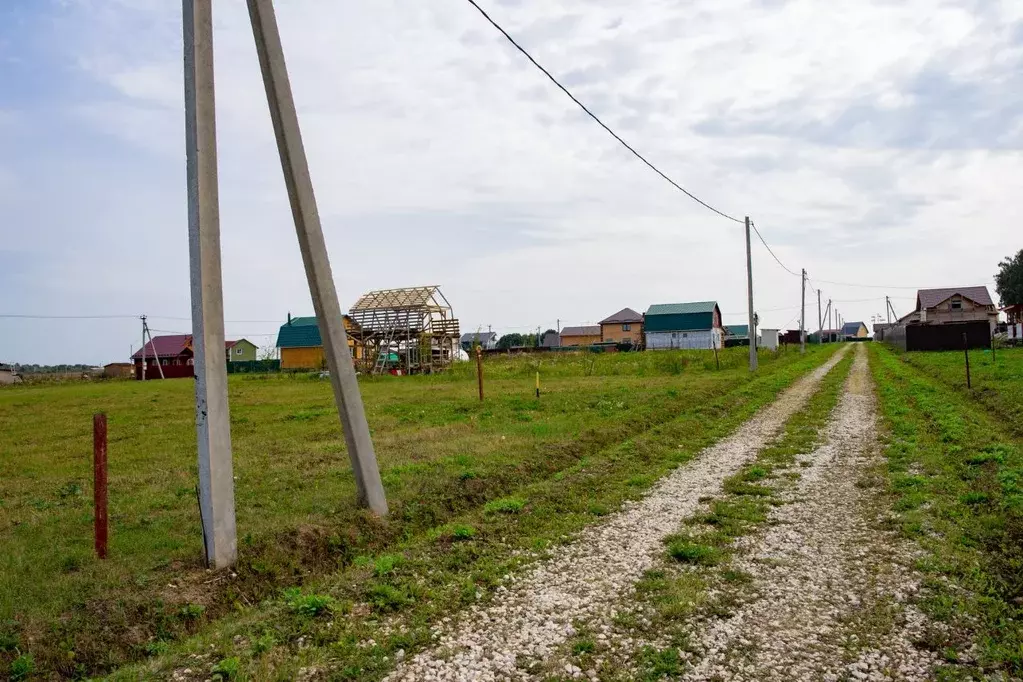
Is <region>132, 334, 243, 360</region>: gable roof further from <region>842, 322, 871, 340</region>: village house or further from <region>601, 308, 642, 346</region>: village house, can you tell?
<region>842, 322, 871, 340</region>: village house

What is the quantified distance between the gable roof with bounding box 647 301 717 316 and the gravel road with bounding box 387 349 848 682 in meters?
85.1

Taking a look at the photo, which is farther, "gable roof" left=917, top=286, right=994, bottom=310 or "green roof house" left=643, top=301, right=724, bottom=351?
"green roof house" left=643, top=301, right=724, bottom=351

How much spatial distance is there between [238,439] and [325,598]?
480 inches

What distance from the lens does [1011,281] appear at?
102750 mm

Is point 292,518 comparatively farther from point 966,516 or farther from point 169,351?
point 169,351

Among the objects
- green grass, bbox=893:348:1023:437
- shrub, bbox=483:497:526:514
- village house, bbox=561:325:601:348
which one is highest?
village house, bbox=561:325:601:348

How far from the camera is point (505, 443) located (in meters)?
14.3

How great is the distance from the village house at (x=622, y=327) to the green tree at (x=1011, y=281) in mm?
52535

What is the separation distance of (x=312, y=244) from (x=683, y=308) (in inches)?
3520

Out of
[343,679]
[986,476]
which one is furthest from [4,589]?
[986,476]

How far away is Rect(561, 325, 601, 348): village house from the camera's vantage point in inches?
4452

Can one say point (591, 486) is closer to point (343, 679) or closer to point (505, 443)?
point (505, 443)

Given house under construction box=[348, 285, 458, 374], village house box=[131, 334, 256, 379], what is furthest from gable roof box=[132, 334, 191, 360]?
house under construction box=[348, 285, 458, 374]

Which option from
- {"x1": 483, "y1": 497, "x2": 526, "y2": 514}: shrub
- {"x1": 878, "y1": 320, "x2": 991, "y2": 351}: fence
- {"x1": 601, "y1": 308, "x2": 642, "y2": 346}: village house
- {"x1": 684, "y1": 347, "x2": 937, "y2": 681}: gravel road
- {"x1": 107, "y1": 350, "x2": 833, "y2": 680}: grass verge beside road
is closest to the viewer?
{"x1": 684, "y1": 347, "x2": 937, "y2": 681}: gravel road
